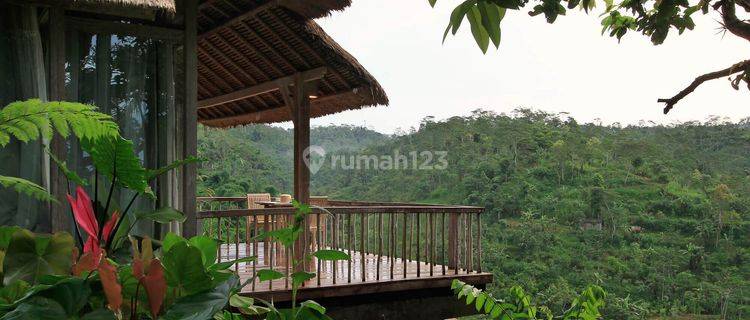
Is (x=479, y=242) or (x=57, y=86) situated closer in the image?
(x=57, y=86)

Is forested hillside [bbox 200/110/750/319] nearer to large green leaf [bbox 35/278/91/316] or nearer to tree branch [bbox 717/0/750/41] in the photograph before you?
tree branch [bbox 717/0/750/41]

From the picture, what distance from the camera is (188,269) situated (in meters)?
0.76

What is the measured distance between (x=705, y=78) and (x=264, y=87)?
6.17m

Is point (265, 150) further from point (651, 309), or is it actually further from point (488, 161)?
point (651, 309)

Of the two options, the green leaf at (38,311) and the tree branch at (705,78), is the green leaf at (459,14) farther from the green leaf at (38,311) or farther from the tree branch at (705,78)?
the tree branch at (705,78)

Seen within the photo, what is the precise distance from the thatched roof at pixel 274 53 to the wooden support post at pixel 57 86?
1.59m

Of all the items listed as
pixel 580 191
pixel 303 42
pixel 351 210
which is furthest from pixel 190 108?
pixel 580 191

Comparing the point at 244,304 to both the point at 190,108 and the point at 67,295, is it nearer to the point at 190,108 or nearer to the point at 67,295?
the point at 67,295

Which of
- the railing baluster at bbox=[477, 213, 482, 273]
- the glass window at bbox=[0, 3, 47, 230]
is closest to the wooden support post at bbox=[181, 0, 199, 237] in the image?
the glass window at bbox=[0, 3, 47, 230]

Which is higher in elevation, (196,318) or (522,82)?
(522,82)

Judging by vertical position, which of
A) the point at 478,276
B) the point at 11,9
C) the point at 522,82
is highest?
the point at 522,82

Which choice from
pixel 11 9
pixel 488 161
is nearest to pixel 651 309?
pixel 488 161

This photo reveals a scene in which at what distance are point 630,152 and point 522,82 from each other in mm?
14543

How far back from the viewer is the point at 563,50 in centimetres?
4166
